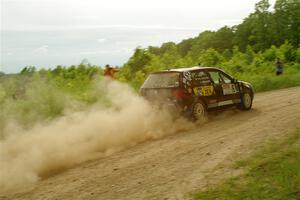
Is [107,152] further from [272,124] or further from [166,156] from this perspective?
[272,124]

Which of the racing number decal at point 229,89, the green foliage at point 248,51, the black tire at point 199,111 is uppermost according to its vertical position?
Result: the green foliage at point 248,51

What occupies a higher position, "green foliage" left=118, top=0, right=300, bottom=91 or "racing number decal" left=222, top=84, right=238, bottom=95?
"green foliage" left=118, top=0, right=300, bottom=91

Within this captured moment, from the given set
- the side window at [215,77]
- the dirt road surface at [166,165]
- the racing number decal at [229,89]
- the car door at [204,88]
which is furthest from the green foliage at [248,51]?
the dirt road surface at [166,165]

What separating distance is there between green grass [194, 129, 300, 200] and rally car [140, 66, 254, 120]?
13.6 ft

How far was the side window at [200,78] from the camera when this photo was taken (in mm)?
12270

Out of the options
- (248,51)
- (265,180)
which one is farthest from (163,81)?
(248,51)

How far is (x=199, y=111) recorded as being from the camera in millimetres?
12070

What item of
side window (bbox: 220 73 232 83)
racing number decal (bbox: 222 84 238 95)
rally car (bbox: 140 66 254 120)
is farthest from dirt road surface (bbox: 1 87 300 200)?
side window (bbox: 220 73 232 83)

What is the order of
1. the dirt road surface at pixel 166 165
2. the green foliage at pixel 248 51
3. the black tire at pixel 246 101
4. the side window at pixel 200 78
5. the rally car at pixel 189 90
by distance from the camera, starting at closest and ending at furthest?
the dirt road surface at pixel 166 165
the rally car at pixel 189 90
the side window at pixel 200 78
the black tire at pixel 246 101
the green foliage at pixel 248 51

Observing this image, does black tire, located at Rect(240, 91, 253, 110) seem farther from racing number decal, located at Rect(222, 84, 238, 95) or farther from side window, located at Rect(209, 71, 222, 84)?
side window, located at Rect(209, 71, 222, 84)

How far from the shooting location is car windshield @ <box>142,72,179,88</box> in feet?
39.1

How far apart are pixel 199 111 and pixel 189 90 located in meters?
0.68

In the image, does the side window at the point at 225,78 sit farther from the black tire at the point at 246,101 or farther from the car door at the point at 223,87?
the black tire at the point at 246,101

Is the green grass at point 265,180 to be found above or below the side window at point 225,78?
below
